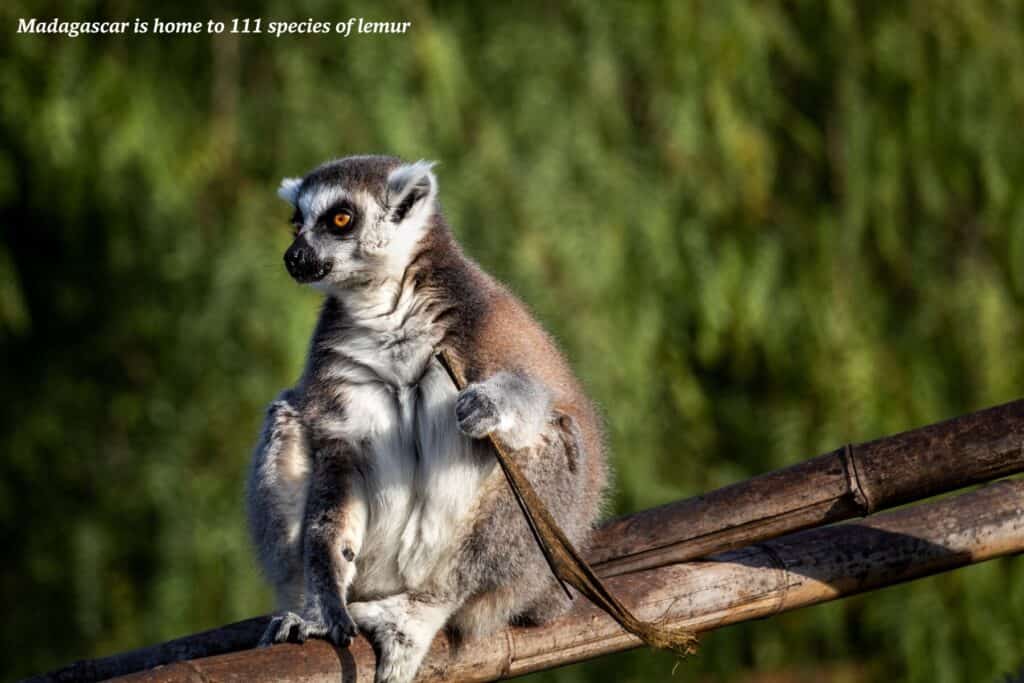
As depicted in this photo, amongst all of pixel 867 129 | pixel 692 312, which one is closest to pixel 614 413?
pixel 692 312

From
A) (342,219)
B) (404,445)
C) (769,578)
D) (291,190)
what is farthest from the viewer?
(291,190)

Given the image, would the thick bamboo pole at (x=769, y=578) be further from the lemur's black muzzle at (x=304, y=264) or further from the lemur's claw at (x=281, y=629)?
the lemur's black muzzle at (x=304, y=264)

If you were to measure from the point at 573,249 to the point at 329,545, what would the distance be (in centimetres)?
295

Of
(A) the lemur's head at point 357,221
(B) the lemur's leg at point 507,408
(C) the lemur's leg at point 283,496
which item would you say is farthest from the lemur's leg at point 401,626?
(A) the lemur's head at point 357,221

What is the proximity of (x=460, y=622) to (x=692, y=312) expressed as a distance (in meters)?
3.63

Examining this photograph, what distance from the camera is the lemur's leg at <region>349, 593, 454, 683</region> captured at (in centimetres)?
313

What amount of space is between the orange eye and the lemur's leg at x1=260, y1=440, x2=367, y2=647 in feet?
2.02

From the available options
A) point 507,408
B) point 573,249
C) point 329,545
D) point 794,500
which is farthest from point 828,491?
point 573,249

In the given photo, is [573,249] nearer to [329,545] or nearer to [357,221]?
[357,221]

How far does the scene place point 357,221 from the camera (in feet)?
11.9

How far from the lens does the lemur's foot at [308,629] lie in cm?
308

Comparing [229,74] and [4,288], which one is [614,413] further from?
[4,288]

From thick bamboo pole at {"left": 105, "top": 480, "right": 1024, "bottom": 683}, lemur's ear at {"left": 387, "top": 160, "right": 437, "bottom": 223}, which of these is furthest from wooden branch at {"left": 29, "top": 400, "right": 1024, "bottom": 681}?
lemur's ear at {"left": 387, "top": 160, "right": 437, "bottom": 223}

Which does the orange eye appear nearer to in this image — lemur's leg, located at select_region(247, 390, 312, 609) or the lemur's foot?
lemur's leg, located at select_region(247, 390, 312, 609)
